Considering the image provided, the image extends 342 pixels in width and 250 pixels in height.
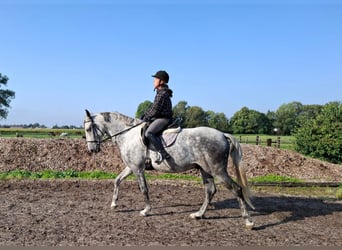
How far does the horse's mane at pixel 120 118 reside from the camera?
781 cm

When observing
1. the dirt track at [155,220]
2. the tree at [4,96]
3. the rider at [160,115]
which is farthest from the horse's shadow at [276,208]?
the tree at [4,96]

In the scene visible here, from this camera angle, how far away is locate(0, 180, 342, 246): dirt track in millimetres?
5570

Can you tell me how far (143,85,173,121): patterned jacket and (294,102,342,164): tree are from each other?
14204 mm

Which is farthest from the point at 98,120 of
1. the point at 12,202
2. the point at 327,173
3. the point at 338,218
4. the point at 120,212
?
the point at 327,173

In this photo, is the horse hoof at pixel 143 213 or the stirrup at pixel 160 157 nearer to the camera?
the stirrup at pixel 160 157

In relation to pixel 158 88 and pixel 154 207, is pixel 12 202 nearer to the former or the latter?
pixel 154 207

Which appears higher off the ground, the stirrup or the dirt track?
the stirrup

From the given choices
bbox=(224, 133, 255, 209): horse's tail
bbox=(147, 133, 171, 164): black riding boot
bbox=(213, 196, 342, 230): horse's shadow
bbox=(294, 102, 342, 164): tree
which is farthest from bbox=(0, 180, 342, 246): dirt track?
bbox=(294, 102, 342, 164): tree

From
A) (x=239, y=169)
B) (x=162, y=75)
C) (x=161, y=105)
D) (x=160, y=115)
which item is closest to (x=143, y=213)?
(x=160, y=115)

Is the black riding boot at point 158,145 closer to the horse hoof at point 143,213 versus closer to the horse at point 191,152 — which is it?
the horse at point 191,152

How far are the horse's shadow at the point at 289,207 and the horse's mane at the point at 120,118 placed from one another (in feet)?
10.5

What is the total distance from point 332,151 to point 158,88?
48.9ft

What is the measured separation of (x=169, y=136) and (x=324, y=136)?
47.3ft

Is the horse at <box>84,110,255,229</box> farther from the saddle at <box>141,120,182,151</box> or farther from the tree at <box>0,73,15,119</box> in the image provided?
the tree at <box>0,73,15,119</box>
